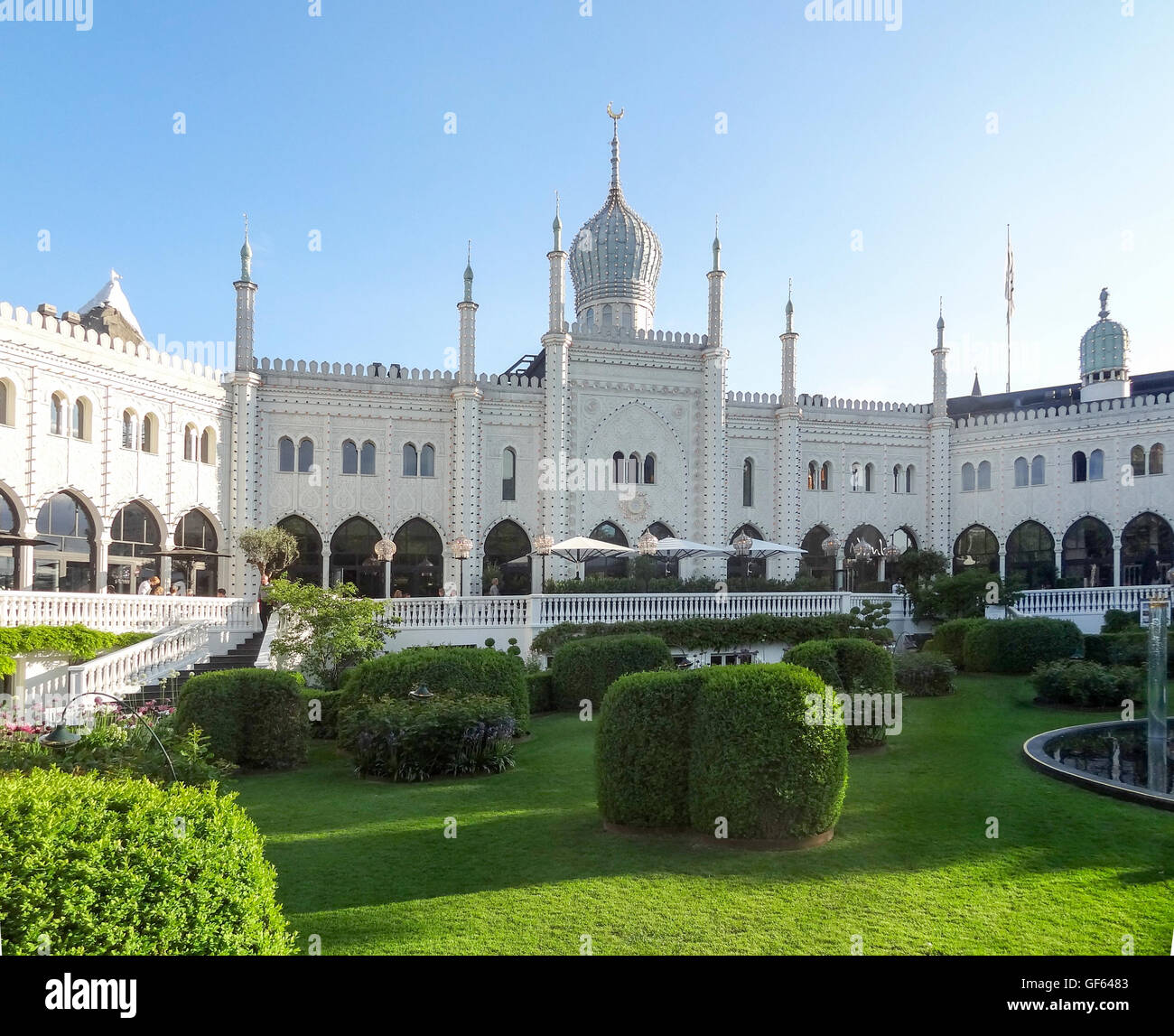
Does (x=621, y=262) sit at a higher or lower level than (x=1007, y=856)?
higher

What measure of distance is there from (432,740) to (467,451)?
21880mm

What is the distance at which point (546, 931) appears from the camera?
21.1 feet

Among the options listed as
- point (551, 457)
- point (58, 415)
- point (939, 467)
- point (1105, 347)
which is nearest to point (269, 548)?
point (58, 415)

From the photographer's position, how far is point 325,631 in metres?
19.5

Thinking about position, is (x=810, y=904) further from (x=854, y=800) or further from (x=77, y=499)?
(x=77, y=499)

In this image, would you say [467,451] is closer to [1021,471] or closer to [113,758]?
[1021,471]

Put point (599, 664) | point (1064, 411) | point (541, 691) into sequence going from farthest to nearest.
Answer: point (1064, 411)
point (541, 691)
point (599, 664)

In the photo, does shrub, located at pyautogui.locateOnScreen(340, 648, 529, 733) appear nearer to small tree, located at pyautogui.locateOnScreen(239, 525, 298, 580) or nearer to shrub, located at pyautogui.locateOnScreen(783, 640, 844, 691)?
shrub, located at pyautogui.locateOnScreen(783, 640, 844, 691)

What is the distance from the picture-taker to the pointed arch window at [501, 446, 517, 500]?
34.1 m

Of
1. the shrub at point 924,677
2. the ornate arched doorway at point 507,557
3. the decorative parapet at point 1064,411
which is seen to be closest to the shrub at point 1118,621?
the shrub at point 924,677

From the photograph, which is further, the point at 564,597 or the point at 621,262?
the point at 621,262
